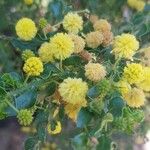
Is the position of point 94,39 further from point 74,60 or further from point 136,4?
point 136,4

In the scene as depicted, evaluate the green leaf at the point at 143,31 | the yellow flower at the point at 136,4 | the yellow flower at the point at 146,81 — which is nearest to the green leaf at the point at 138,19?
the green leaf at the point at 143,31

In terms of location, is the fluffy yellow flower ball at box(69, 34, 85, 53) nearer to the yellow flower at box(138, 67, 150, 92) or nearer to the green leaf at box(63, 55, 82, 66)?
the green leaf at box(63, 55, 82, 66)

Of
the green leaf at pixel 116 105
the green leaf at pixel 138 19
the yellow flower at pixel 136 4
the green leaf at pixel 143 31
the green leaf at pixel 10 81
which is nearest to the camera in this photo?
the green leaf at pixel 116 105

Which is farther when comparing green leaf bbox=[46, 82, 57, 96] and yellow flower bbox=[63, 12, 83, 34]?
yellow flower bbox=[63, 12, 83, 34]

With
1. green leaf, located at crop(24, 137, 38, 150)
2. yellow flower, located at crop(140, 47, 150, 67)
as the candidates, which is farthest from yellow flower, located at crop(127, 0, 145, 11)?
green leaf, located at crop(24, 137, 38, 150)

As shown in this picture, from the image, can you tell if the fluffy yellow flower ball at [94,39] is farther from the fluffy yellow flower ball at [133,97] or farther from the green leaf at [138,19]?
the green leaf at [138,19]

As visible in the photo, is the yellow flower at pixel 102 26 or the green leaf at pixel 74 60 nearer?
the green leaf at pixel 74 60
